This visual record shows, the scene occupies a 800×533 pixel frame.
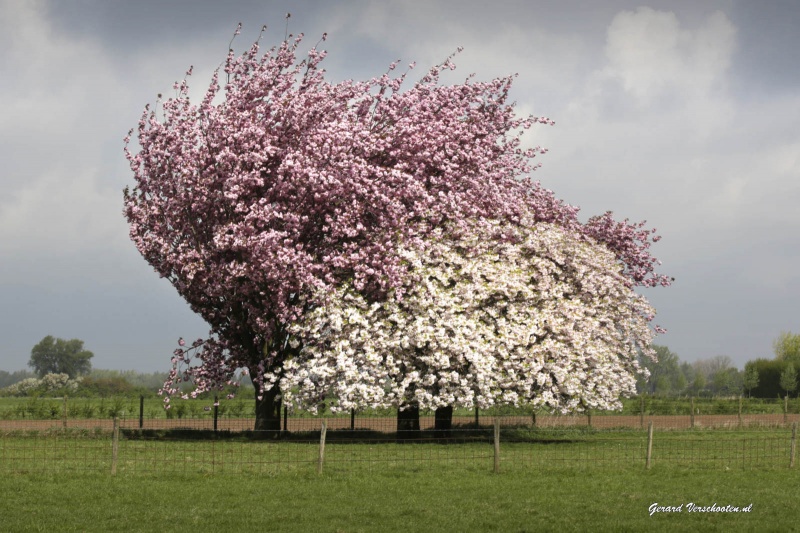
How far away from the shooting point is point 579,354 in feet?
119

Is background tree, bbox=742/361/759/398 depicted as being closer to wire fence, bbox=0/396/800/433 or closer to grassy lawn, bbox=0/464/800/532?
wire fence, bbox=0/396/800/433

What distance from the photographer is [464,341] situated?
33562mm

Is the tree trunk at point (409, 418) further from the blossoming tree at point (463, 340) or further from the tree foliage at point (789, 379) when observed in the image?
the tree foliage at point (789, 379)

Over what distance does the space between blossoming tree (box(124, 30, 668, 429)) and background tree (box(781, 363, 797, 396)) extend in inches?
2646

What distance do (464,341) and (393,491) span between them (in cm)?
1260

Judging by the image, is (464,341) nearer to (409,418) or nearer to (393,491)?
(409,418)

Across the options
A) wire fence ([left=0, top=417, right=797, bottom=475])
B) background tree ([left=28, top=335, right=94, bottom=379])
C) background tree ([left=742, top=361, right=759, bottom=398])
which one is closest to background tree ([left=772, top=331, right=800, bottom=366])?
background tree ([left=742, top=361, right=759, bottom=398])

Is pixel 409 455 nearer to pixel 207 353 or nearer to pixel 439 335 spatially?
pixel 439 335

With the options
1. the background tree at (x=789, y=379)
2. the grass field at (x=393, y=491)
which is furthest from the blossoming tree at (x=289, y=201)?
the background tree at (x=789, y=379)

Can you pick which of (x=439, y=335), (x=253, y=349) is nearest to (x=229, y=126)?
(x=253, y=349)

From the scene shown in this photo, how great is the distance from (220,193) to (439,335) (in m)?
11.4

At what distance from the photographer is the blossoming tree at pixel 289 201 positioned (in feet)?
117

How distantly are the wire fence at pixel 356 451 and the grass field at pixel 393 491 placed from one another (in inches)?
5.3

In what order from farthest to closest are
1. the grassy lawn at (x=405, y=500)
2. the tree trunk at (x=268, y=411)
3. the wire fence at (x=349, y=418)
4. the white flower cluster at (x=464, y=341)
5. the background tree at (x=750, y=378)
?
1. the background tree at (x=750, y=378)
2. the wire fence at (x=349, y=418)
3. the tree trunk at (x=268, y=411)
4. the white flower cluster at (x=464, y=341)
5. the grassy lawn at (x=405, y=500)
